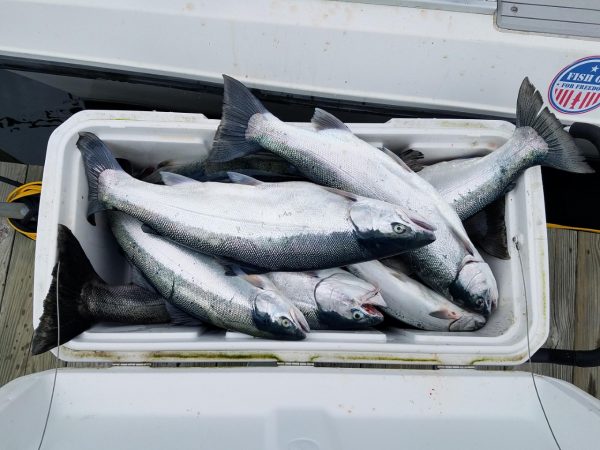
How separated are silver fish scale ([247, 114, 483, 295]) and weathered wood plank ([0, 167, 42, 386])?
1.32m

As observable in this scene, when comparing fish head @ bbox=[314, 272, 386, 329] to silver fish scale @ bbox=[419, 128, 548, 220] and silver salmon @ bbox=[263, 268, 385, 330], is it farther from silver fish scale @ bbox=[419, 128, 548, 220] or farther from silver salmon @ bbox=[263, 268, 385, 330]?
silver fish scale @ bbox=[419, 128, 548, 220]

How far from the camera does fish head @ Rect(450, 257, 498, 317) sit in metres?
1.36

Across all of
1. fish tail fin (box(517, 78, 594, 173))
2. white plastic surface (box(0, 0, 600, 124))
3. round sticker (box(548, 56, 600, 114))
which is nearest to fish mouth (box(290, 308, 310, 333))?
white plastic surface (box(0, 0, 600, 124))

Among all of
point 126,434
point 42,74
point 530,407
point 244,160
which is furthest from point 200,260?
point 530,407

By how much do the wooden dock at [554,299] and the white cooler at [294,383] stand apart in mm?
763

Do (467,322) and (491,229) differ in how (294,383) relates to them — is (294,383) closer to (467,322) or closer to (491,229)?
(467,322)

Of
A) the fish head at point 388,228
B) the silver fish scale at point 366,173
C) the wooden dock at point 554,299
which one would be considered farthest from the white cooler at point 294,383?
the wooden dock at point 554,299

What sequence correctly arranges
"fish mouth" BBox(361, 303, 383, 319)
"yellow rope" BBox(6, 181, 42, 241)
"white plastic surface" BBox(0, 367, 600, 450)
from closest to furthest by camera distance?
"white plastic surface" BBox(0, 367, 600, 450) < "fish mouth" BBox(361, 303, 383, 319) < "yellow rope" BBox(6, 181, 42, 241)

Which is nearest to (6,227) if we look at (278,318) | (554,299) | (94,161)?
(94,161)

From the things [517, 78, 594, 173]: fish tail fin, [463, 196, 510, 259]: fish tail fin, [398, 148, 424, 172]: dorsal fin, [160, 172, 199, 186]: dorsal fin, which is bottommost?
[463, 196, 510, 259]: fish tail fin

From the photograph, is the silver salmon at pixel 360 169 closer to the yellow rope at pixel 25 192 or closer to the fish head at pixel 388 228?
the fish head at pixel 388 228

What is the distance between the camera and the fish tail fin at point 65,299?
4.02 feet

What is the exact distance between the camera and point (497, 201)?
59.4 inches

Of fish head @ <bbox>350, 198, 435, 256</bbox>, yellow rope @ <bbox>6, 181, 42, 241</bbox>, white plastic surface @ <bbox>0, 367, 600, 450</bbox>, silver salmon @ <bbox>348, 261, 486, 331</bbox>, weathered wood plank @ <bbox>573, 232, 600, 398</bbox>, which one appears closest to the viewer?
white plastic surface @ <bbox>0, 367, 600, 450</bbox>
